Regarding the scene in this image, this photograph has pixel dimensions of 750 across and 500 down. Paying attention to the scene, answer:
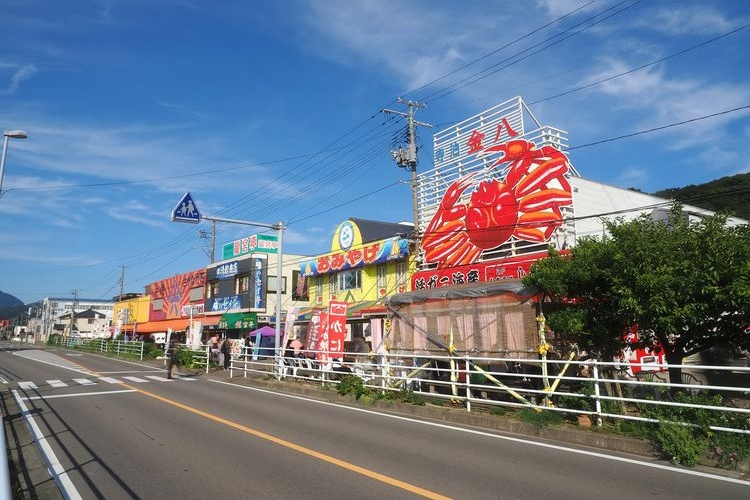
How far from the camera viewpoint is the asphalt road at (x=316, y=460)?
5879mm

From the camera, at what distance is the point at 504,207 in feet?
66.9

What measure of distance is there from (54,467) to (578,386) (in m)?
9.70

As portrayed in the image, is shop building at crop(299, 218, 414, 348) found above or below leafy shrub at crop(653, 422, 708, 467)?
above

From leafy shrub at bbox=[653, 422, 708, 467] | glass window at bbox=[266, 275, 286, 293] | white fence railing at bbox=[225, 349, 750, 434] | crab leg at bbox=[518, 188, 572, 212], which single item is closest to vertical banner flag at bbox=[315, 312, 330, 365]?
white fence railing at bbox=[225, 349, 750, 434]

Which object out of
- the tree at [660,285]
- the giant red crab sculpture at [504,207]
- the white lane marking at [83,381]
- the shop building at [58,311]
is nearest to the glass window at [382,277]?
the giant red crab sculpture at [504,207]

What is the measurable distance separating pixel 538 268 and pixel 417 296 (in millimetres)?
3729

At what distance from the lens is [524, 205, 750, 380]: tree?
8.65 meters

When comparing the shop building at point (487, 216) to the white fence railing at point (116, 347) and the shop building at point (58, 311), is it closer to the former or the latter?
the white fence railing at point (116, 347)

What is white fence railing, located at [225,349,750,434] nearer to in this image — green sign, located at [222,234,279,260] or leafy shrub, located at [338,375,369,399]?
leafy shrub, located at [338,375,369,399]

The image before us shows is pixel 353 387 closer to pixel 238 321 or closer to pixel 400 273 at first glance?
pixel 400 273

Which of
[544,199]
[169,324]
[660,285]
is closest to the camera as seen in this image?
[660,285]

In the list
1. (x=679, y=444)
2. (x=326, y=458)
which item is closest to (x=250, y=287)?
(x=326, y=458)

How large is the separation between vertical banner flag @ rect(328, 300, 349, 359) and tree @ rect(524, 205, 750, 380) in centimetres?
750

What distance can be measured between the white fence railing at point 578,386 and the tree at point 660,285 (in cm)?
74
